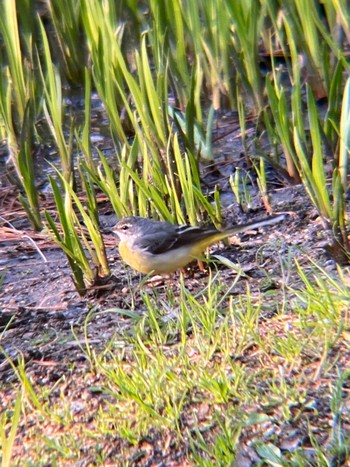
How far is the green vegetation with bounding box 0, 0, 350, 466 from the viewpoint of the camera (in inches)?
152

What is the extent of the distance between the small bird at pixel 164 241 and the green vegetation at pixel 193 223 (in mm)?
142

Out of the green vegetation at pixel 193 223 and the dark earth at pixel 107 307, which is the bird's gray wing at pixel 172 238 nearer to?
the green vegetation at pixel 193 223

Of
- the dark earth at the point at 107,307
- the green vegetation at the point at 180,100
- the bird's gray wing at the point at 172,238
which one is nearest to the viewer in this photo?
the dark earth at the point at 107,307

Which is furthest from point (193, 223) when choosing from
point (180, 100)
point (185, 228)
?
point (180, 100)

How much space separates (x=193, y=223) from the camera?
5.81 metres

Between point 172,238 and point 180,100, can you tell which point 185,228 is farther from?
point 180,100

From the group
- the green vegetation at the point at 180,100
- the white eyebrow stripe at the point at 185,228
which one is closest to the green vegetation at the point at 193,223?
the green vegetation at the point at 180,100

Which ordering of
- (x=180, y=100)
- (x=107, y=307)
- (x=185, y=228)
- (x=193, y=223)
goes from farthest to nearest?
1. (x=180, y=100)
2. (x=193, y=223)
3. (x=185, y=228)
4. (x=107, y=307)

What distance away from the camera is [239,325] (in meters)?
4.50

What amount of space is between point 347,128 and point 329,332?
140 centimetres

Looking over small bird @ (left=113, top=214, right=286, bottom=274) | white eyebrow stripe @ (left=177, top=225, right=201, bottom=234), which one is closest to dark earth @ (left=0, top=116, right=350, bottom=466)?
small bird @ (left=113, top=214, right=286, bottom=274)

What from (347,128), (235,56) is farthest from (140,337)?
(235,56)

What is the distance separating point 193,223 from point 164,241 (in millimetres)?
293

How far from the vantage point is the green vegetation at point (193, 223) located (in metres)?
3.87
